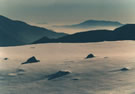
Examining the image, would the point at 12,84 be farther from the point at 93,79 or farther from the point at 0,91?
the point at 93,79

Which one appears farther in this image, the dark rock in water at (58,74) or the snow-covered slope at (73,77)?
the dark rock in water at (58,74)

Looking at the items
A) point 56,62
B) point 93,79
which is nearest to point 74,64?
point 56,62

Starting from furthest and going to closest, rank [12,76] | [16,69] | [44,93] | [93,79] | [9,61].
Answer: [9,61] < [16,69] < [12,76] < [93,79] < [44,93]

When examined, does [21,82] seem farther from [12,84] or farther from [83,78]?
[83,78]

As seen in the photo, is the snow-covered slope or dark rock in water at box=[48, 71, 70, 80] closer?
the snow-covered slope

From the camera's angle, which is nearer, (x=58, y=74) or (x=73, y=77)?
(x=73, y=77)

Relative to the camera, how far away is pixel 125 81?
52.0 metres

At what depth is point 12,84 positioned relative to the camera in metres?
58.8

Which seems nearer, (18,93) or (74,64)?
(18,93)

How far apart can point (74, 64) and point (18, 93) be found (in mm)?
18989

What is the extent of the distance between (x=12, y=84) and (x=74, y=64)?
16.1m

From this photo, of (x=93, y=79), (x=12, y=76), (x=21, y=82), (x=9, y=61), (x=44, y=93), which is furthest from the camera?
(x=9, y=61)

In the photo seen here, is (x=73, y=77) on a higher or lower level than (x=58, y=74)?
lower

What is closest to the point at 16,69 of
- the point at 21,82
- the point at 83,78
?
the point at 21,82
